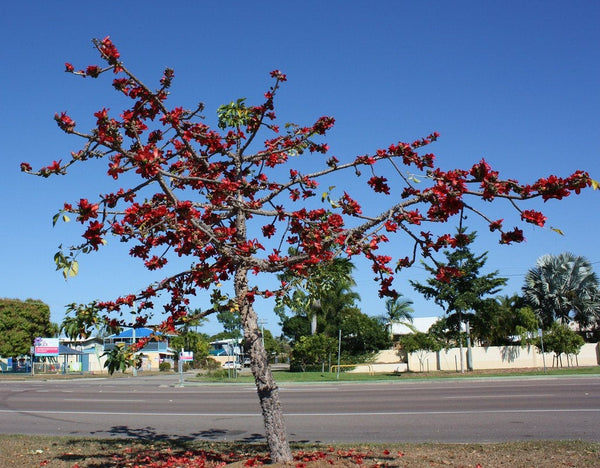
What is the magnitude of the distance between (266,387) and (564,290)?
137 ft

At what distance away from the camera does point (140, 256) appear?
7.07 metres

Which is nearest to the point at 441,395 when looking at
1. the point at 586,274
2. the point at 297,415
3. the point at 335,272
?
the point at 297,415

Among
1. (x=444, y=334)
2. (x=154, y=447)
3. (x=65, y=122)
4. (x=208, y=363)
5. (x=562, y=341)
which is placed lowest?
(x=208, y=363)

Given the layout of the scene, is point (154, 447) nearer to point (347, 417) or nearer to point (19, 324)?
point (347, 417)

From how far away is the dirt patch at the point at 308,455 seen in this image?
6707 millimetres

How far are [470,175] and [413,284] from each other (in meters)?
30.7

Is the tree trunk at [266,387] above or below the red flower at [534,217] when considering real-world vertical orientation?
below

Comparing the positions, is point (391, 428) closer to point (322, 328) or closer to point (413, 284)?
point (413, 284)

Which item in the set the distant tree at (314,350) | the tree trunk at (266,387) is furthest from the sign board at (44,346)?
the tree trunk at (266,387)

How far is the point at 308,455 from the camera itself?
6906mm

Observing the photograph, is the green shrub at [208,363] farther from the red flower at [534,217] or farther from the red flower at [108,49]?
the red flower at [534,217]

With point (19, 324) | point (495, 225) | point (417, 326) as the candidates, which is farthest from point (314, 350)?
point (495, 225)

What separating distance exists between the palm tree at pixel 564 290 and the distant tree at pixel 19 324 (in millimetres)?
42750

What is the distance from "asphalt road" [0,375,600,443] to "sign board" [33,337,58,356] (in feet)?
122
